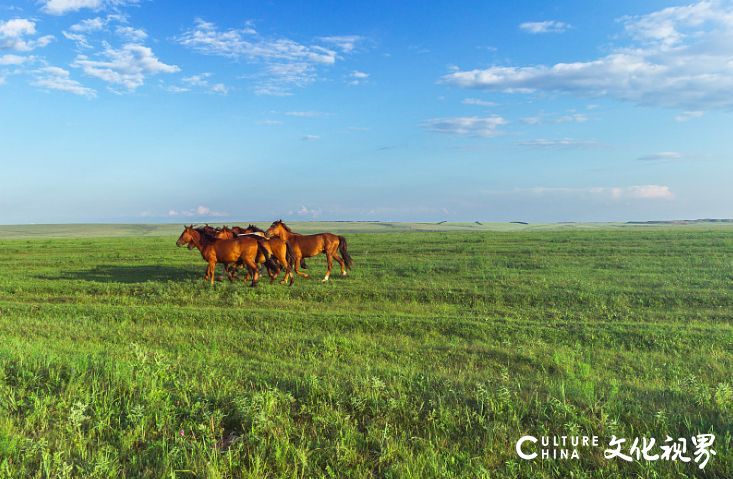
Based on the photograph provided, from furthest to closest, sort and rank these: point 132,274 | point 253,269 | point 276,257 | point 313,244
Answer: point 132,274 → point 313,244 → point 276,257 → point 253,269

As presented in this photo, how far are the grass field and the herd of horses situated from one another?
48.8 inches

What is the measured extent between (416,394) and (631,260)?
744 inches

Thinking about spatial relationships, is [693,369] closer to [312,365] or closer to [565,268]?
[312,365]

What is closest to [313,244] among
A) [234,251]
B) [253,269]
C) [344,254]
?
[344,254]

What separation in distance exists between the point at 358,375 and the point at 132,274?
16473 millimetres

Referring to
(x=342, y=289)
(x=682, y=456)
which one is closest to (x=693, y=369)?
(x=682, y=456)

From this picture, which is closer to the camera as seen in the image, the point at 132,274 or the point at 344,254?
the point at 344,254

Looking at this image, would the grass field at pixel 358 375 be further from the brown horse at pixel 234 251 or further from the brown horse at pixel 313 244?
the brown horse at pixel 313 244

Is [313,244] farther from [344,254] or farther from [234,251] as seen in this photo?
[234,251]

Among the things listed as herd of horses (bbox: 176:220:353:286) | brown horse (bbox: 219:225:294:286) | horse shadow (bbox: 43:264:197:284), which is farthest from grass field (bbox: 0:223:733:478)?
horse shadow (bbox: 43:264:197:284)

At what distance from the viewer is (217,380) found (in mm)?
6098

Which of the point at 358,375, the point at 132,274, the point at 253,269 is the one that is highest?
the point at 253,269

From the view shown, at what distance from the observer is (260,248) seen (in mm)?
16906

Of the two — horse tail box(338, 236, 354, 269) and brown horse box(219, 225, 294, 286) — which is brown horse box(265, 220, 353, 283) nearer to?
horse tail box(338, 236, 354, 269)
